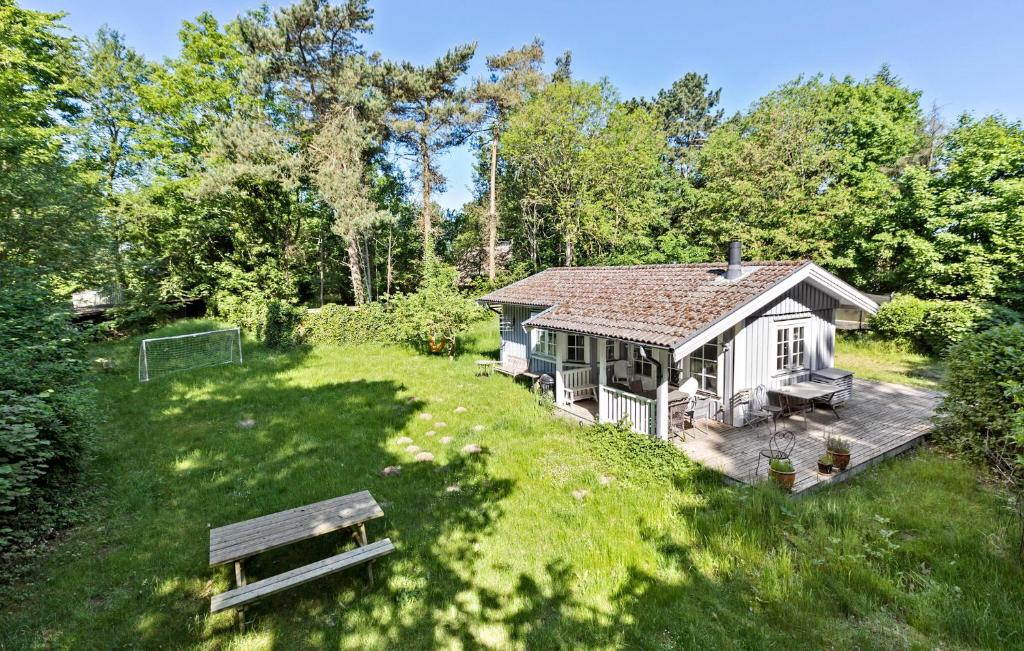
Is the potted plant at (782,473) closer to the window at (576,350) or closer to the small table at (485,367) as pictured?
the window at (576,350)

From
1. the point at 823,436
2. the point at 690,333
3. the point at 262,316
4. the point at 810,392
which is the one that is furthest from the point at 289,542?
the point at 262,316

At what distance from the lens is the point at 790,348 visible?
9.96 m

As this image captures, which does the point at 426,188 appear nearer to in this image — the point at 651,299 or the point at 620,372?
the point at 620,372

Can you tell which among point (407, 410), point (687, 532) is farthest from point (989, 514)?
point (407, 410)

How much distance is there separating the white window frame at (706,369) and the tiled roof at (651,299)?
3.61 feet

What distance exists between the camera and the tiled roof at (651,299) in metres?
8.18

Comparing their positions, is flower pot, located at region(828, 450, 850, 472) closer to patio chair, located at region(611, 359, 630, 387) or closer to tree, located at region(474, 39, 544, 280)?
patio chair, located at region(611, 359, 630, 387)

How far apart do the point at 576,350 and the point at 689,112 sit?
1367 inches

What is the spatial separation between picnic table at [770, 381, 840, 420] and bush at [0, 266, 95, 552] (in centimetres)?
1248

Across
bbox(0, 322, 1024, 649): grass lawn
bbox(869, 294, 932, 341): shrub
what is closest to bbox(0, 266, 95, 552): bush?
bbox(0, 322, 1024, 649): grass lawn

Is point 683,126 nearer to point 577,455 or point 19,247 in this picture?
point 577,455

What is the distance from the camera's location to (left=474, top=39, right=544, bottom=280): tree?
24.9 m

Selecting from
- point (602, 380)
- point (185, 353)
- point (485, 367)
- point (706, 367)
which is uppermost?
point (706, 367)

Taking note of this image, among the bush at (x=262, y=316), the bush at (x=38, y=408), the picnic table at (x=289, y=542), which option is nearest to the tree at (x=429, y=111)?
the bush at (x=262, y=316)
